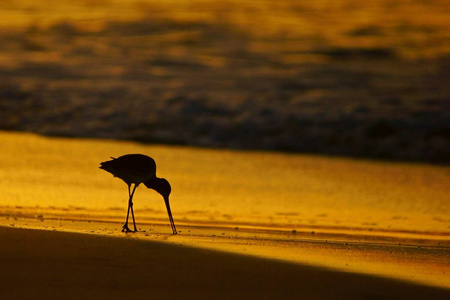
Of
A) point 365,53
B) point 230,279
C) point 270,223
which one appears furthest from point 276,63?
point 230,279

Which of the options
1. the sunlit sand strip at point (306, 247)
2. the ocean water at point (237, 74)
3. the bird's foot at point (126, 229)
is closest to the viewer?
the sunlit sand strip at point (306, 247)

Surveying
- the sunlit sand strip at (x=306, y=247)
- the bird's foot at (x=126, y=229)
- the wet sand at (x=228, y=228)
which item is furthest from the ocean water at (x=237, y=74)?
the bird's foot at (x=126, y=229)

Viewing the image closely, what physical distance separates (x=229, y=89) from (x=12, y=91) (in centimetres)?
447

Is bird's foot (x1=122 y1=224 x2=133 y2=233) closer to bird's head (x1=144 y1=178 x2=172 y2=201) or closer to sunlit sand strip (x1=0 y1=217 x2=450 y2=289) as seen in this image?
sunlit sand strip (x1=0 y1=217 x2=450 y2=289)

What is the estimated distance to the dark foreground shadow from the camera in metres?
5.38

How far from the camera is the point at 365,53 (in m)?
21.7

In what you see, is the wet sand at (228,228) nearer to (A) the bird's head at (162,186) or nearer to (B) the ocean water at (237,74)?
(A) the bird's head at (162,186)

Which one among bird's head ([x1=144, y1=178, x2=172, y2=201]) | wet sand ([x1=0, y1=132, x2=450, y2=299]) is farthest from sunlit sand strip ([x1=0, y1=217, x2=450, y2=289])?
bird's head ([x1=144, y1=178, x2=172, y2=201])

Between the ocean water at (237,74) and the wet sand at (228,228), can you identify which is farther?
the ocean water at (237,74)

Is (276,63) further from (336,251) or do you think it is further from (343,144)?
(336,251)

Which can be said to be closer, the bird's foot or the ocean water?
the bird's foot

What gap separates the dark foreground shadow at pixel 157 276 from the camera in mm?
5375

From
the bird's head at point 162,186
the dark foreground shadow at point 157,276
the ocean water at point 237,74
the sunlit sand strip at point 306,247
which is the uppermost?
the ocean water at point 237,74

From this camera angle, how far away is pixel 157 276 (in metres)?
5.79
